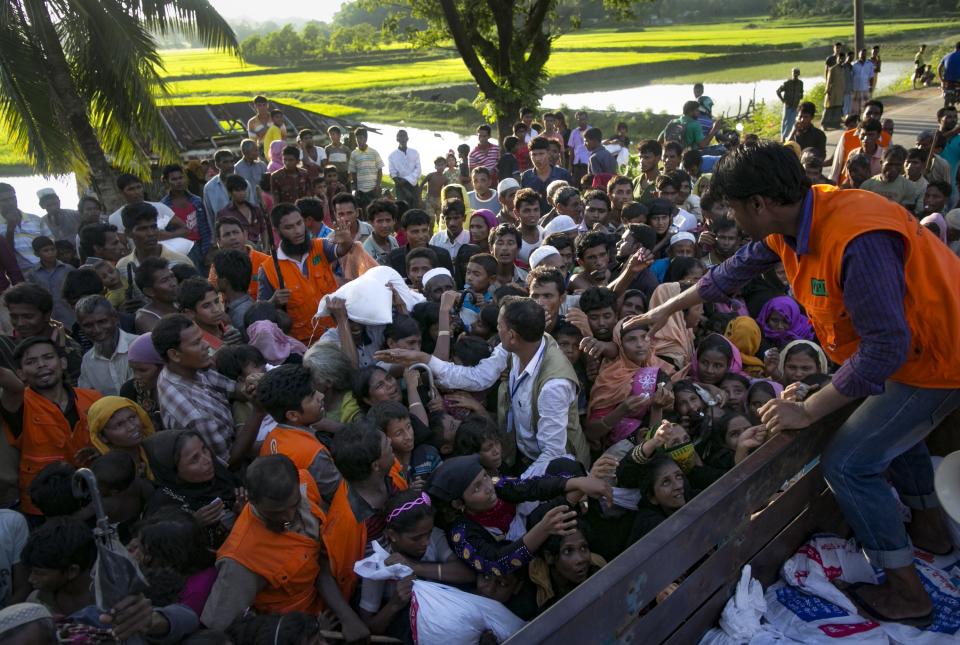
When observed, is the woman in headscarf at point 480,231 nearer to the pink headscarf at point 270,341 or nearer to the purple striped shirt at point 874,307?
the pink headscarf at point 270,341

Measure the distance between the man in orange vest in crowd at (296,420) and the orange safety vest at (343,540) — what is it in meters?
0.26

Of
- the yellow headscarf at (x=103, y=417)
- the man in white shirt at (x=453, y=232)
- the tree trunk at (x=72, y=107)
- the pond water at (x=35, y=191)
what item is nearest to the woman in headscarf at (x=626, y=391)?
the yellow headscarf at (x=103, y=417)

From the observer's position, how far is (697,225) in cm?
654

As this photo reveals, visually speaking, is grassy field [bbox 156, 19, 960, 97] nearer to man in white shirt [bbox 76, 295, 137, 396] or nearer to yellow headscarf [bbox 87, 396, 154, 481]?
man in white shirt [bbox 76, 295, 137, 396]

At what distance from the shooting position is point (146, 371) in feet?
→ 12.5

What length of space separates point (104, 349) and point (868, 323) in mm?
4101

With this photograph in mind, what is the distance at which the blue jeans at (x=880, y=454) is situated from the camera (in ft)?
7.36

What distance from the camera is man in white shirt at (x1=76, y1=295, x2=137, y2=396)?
412 cm

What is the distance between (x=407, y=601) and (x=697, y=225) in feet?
16.3

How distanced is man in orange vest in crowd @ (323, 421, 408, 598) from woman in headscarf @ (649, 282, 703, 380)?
1.95 meters

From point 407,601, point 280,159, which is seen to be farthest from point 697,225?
point 280,159

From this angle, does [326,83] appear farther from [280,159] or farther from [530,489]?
[530,489]

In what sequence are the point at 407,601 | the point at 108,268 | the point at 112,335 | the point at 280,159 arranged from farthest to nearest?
the point at 280,159 → the point at 108,268 → the point at 112,335 → the point at 407,601

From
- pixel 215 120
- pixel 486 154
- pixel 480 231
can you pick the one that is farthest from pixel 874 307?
pixel 215 120
